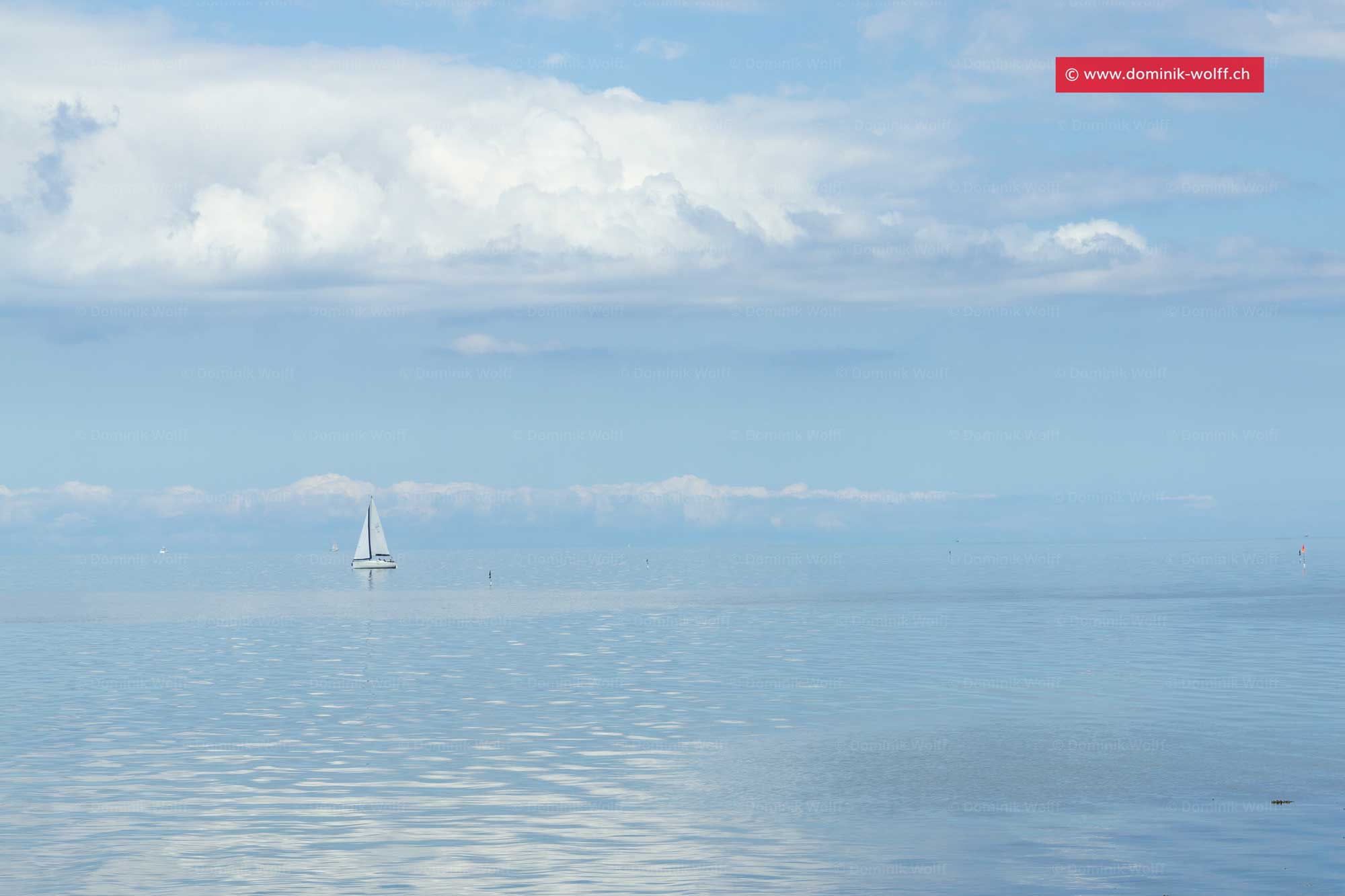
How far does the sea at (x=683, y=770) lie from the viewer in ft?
134

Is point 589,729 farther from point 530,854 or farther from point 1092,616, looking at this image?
point 1092,616

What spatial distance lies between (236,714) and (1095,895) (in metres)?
52.3

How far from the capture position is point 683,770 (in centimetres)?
5828

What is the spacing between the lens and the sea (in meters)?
40.9

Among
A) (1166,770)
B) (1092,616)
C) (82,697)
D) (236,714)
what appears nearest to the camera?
(1166,770)

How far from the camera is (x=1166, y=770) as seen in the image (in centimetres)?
5678

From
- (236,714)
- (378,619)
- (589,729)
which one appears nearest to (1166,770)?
(589,729)

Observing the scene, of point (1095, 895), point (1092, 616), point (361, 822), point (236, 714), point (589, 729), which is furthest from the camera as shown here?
point (1092, 616)

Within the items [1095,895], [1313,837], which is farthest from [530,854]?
[1313,837]

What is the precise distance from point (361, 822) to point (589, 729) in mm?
23967

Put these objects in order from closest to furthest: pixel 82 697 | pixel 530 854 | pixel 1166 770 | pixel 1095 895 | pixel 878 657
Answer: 1. pixel 1095 895
2. pixel 530 854
3. pixel 1166 770
4. pixel 82 697
5. pixel 878 657

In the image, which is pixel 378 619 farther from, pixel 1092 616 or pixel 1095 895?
pixel 1095 895

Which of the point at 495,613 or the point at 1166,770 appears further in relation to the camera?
the point at 495,613

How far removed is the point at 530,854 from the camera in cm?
4269
